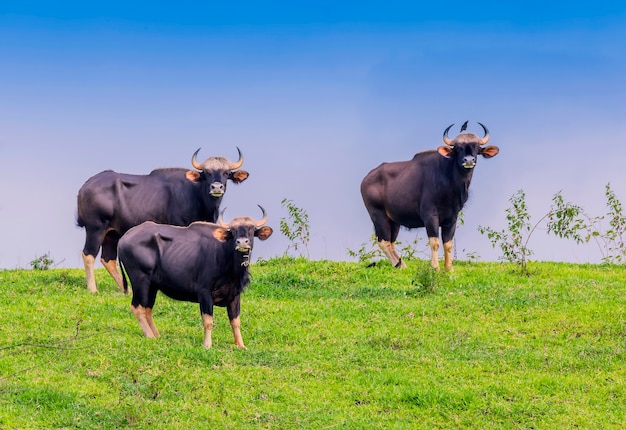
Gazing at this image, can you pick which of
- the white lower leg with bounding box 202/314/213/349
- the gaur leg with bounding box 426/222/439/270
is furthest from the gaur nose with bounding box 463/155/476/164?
the white lower leg with bounding box 202/314/213/349

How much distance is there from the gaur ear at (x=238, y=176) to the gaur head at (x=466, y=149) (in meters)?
3.96

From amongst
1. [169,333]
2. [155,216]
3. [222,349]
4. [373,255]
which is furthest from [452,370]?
[373,255]

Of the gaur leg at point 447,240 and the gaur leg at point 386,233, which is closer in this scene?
the gaur leg at point 447,240

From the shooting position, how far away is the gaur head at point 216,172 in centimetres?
1596

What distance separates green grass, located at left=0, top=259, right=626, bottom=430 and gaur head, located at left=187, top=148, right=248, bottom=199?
6.02 feet

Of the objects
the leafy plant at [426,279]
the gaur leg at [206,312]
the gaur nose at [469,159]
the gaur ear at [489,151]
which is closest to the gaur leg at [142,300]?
the gaur leg at [206,312]

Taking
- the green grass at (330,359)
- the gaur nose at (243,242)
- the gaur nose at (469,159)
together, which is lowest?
the green grass at (330,359)

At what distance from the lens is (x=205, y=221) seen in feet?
53.5

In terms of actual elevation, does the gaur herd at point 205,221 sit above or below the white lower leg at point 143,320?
above

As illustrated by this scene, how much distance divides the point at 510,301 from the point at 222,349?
4.94 meters

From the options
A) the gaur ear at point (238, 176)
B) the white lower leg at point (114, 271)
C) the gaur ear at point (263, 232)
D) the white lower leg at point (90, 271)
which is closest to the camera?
the gaur ear at point (263, 232)

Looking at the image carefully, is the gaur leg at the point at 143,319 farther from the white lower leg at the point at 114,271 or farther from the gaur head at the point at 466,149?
the gaur head at the point at 466,149

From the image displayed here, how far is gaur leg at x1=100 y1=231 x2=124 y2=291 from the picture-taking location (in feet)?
56.1

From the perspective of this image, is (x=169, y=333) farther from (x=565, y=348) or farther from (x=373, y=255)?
(x=373, y=255)
